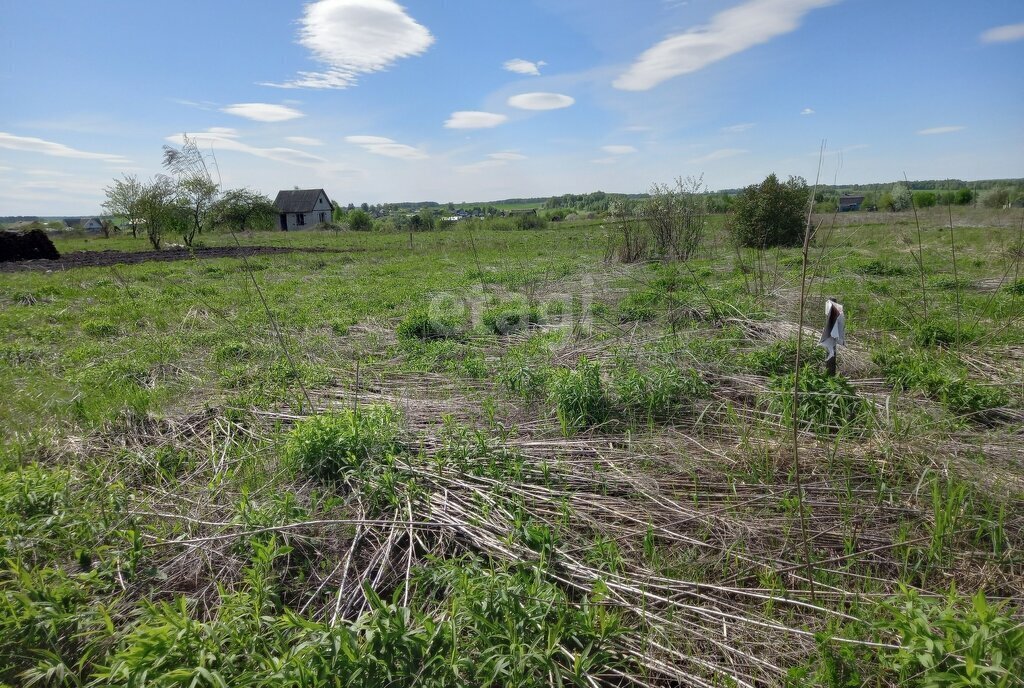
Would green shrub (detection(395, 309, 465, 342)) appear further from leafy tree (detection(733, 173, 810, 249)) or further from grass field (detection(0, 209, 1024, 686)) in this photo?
leafy tree (detection(733, 173, 810, 249))

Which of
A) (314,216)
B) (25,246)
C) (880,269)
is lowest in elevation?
(880,269)

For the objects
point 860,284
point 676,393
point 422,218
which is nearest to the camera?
point 676,393

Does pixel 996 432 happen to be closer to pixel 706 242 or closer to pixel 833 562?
pixel 833 562

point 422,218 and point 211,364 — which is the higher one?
point 422,218

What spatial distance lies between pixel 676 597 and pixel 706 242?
14081 millimetres

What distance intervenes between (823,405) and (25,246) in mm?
25594

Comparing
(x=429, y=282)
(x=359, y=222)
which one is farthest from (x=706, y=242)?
(x=359, y=222)

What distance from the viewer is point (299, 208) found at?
59.2m

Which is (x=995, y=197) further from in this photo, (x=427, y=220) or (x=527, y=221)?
(x=427, y=220)

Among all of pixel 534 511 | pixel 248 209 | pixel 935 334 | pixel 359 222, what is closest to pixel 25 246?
pixel 248 209

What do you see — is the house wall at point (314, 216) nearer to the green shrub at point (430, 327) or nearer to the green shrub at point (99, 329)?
the green shrub at point (99, 329)

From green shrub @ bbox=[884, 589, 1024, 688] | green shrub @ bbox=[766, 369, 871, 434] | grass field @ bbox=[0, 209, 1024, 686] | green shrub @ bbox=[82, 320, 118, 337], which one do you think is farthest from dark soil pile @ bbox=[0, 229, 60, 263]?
green shrub @ bbox=[884, 589, 1024, 688]

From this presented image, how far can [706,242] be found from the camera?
15047 mm

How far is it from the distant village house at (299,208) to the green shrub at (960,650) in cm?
6346
